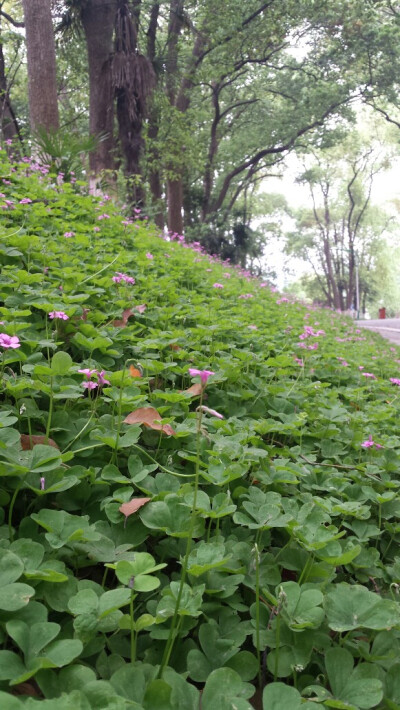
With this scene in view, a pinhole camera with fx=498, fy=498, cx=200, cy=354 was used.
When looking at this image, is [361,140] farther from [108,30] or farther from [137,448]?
[137,448]

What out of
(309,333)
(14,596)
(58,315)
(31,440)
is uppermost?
(58,315)

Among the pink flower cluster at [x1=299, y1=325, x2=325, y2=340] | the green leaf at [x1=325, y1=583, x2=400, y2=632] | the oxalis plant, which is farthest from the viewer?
the pink flower cluster at [x1=299, y1=325, x2=325, y2=340]

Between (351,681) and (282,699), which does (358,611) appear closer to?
(351,681)

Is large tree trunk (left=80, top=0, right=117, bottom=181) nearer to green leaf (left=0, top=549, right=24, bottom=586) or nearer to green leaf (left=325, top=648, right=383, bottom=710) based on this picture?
→ green leaf (left=0, top=549, right=24, bottom=586)

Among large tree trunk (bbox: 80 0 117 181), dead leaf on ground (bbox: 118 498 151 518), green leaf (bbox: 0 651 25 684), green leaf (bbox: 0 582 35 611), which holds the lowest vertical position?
green leaf (bbox: 0 651 25 684)

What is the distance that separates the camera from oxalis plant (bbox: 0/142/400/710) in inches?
39.4

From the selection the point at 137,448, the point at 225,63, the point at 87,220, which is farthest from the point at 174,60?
the point at 137,448

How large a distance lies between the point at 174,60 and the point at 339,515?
14194 millimetres

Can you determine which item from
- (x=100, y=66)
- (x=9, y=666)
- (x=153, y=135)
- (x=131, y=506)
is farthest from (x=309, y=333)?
(x=153, y=135)

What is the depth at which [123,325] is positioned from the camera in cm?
299

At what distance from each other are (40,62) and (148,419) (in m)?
7.47

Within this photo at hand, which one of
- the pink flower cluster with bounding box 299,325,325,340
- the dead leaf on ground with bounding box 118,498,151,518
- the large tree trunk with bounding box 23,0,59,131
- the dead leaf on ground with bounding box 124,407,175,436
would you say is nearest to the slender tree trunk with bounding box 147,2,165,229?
the large tree trunk with bounding box 23,0,59,131

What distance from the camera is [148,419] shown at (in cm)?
185

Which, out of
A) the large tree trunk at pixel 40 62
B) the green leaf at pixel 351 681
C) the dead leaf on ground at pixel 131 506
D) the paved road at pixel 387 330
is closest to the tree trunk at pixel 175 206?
the paved road at pixel 387 330
